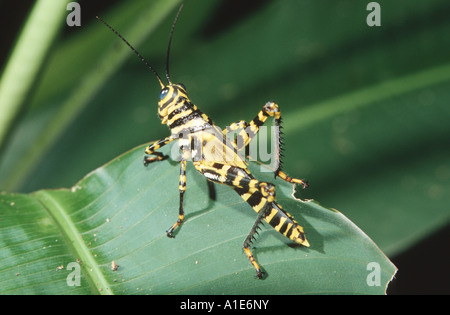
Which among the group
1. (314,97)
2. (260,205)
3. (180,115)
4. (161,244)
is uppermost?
(314,97)

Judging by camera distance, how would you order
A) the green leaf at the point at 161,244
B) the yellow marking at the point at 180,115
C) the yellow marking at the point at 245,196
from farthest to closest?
the yellow marking at the point at 180,115
the yellow marking at the point at 245,196
the green leaf at the point at 161,244

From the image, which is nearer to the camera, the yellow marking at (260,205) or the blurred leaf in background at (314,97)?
the yellow marking at (260,205)

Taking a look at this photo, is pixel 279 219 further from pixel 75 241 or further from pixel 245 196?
pixel 75 241

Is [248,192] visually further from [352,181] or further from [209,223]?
[352,181]

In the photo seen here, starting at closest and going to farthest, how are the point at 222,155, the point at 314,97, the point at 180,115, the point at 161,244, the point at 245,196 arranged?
the point at 161,244 → the point at 245,196 → the point at 222,155 → the point at 180,115 → the point at 314,97

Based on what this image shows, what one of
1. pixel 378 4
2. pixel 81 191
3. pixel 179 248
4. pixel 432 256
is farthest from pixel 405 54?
pixel 81 191

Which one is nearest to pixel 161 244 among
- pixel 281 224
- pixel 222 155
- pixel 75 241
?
pixel 75 241

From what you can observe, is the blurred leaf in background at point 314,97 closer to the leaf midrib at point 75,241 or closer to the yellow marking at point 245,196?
the leaf midrib at point 75,241

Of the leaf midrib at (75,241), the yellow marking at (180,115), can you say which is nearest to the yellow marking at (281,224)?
the leaf midrib at (75,241)
